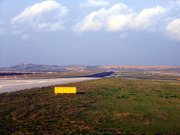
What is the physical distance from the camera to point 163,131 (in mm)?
10414

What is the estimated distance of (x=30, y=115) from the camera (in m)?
13.3

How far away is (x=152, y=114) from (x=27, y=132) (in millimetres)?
9083

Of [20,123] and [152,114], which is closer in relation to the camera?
[20,123]

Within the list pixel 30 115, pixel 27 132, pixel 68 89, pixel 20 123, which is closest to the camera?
pixel 27 132

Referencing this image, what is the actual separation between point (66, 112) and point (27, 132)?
4.88 metres

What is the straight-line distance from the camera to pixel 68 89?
79.4 feet

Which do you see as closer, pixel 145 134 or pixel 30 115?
pixel 145 134

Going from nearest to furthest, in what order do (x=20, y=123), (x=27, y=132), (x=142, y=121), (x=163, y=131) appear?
(x=27, y=132) → (x=163, y=131) → (x=20, y=123) → (x=142, y=121)

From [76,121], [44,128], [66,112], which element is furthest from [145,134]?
[66,112]

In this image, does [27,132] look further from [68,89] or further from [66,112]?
[68,89]

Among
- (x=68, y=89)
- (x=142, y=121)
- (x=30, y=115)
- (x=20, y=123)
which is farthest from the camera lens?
(x=68, y=89)

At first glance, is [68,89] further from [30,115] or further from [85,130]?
[85,130]

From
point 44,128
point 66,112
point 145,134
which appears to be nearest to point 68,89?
point 66,112

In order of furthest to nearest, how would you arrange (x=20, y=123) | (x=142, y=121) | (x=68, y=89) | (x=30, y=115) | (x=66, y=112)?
(x=68, y=89) < (x=66, y=112) < (x=30, y=115) < (x=142, y=121) < (x=20, y=123)
